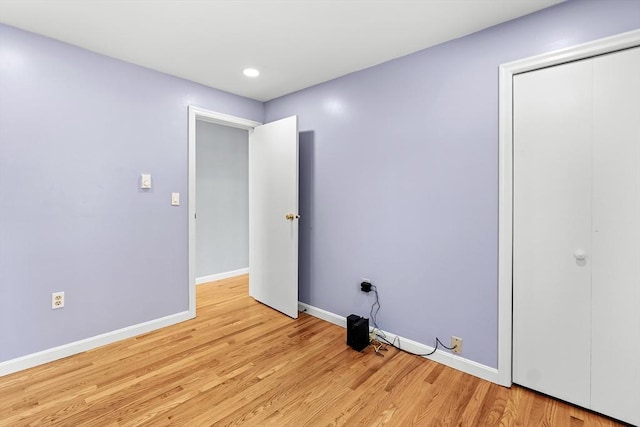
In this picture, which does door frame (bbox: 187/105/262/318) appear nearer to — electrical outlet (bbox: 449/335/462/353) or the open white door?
the open white door

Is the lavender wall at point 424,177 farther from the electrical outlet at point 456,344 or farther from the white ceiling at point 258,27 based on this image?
the white ceiling at point 258,27

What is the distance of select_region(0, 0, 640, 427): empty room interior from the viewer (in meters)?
1.68

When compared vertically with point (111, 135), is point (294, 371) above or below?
below

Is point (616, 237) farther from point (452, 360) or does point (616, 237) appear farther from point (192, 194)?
point (192, 194)

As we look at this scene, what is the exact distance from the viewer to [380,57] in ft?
8.04

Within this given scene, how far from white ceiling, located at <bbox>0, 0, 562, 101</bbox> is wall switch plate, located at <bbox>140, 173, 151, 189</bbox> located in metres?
0.97

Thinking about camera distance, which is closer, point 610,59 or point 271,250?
point 610,59

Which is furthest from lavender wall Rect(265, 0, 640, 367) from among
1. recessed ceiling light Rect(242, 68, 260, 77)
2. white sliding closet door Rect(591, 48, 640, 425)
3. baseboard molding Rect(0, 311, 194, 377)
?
baseboard molding Rect(0, 311, 194, 377)

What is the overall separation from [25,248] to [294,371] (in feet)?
6.92

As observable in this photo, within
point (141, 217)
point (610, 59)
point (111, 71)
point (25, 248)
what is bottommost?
point (25, 248)

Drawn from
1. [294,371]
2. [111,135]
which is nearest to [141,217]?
[111,135]

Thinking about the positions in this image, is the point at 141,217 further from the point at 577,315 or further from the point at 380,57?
the point at 577,315

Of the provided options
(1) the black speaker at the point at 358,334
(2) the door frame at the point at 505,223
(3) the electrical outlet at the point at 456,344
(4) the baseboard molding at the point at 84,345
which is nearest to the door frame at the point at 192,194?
(4) the baseboard molding at the point at 84,345

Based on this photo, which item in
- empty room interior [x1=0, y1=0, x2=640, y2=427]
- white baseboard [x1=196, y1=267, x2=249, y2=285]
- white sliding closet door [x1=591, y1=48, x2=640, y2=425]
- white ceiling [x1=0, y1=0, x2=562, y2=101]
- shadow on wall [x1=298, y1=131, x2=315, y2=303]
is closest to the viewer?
white sliding closet door [x1=591, y1=48, x2=640, y2=425]
